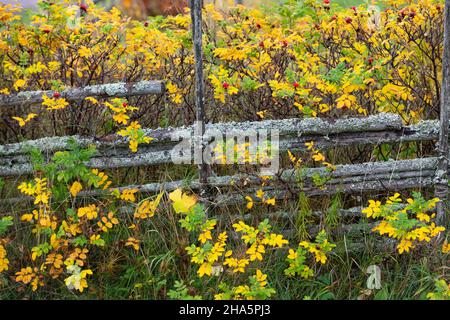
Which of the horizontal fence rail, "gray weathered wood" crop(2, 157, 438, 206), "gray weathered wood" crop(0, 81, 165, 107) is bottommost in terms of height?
"gray weathered wood" crop(2, 157, 438, 206)

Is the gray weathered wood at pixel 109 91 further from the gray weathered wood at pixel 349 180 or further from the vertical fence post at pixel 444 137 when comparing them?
the vertical fence post at pixel 444 137

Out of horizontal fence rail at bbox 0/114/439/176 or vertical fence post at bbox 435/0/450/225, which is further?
horizontal fence rail at bbox 0/114/439/176

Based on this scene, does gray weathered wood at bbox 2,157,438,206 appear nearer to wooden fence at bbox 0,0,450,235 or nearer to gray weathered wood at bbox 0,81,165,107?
wooden fence at bbox 0,0,450,235

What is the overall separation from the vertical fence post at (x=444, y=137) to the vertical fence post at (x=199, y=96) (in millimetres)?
1697

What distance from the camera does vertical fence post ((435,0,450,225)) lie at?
407 centimetres

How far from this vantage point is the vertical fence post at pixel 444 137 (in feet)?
13.3

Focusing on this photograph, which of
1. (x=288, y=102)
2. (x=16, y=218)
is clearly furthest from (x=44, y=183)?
(x=288, y=102)

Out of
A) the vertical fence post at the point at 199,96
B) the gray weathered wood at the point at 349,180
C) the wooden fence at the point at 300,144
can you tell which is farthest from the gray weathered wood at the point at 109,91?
the gray weathered wood at the point at 349,180

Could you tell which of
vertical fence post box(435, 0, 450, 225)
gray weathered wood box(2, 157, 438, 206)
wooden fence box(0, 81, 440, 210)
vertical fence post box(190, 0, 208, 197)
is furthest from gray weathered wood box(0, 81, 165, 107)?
vertical fence post box(435, 0, 450, 225)

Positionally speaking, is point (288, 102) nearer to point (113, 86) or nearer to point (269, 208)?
point (269, 208)

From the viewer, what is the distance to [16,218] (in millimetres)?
4453

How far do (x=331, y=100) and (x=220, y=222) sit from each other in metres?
1.38

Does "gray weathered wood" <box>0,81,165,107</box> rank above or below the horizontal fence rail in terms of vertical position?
above

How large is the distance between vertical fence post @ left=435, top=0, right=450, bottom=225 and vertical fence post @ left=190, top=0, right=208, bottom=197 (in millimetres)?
1697
